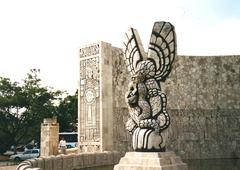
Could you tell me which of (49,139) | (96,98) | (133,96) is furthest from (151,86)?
(49,139)

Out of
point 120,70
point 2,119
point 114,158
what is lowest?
point 114,158

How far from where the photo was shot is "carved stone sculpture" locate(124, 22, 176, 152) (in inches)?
429

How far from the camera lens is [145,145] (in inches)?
422

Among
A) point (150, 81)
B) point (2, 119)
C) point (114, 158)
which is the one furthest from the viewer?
point (2, 119)

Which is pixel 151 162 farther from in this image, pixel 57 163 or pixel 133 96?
pixel 57 163

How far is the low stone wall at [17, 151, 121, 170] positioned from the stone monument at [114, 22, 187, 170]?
3717 millimetres

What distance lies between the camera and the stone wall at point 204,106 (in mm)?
21422

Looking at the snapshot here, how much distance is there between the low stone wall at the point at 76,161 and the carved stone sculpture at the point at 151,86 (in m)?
4.00

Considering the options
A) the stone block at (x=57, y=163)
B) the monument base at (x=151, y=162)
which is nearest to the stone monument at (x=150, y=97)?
the monument base at (x=151, y=162)

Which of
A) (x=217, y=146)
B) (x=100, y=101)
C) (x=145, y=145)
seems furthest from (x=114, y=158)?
(x=145, y=145)

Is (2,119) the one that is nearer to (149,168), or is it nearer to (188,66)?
(188,66)

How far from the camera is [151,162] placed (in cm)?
1035

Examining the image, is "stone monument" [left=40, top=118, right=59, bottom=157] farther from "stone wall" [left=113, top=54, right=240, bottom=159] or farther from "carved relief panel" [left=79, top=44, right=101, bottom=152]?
"stone wall" [left=113, top=54, right=240, bottom=159]

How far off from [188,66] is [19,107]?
43.1 feet
